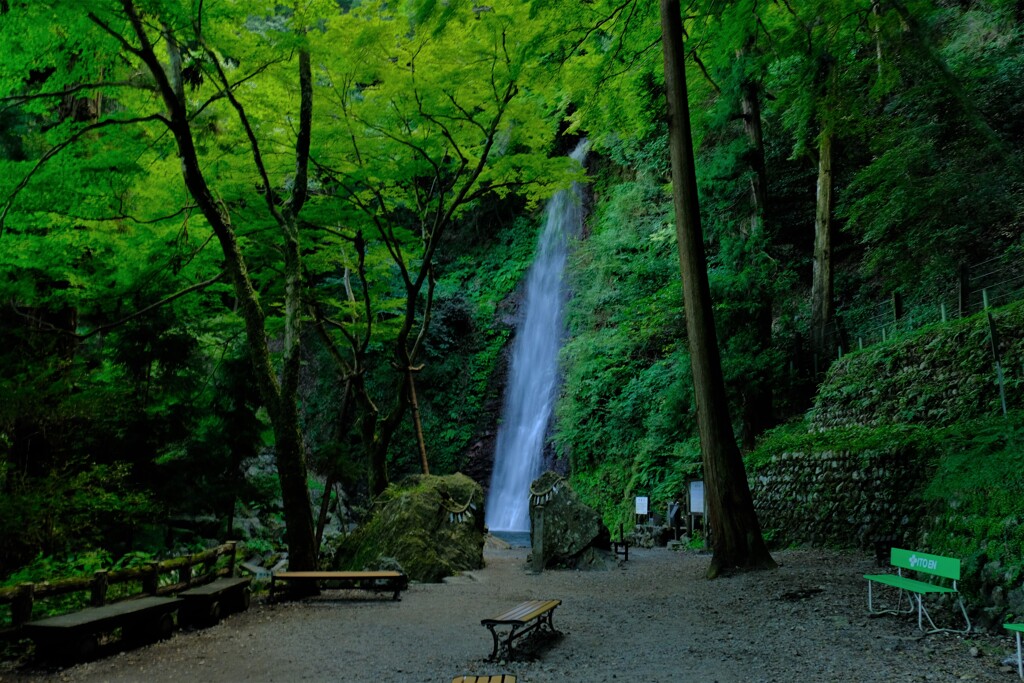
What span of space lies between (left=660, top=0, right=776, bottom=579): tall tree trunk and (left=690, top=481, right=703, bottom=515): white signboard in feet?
15.1

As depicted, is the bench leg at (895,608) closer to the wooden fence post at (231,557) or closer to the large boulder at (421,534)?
the large boulder at (421,534)

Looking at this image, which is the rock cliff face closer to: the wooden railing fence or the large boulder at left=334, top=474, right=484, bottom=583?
the large boulder at left=334, top=474, right=484, bottom=583

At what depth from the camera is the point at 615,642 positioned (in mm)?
5328

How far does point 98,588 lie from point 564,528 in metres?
7.16

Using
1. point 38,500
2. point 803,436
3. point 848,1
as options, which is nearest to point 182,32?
point 38,500

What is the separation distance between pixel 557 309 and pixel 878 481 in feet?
53.9

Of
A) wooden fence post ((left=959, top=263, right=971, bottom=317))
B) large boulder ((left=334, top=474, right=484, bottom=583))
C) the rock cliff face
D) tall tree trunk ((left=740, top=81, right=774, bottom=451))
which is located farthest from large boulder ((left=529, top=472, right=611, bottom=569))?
wooden fence post ((left=959, top=263, right=971, bottom=317))

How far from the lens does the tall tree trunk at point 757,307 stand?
12.6 m

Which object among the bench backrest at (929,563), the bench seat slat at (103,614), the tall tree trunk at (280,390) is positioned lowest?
the bench seat slat at (103,614)

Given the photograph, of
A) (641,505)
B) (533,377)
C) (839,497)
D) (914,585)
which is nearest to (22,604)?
(914,585)

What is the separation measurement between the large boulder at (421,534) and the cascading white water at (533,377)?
952 centimetres

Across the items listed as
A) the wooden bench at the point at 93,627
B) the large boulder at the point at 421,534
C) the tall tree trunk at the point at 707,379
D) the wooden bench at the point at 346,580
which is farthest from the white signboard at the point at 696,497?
the wooden bench at the point at 93,627

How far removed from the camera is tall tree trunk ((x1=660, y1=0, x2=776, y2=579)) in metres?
7.78

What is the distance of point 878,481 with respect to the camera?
858cm
